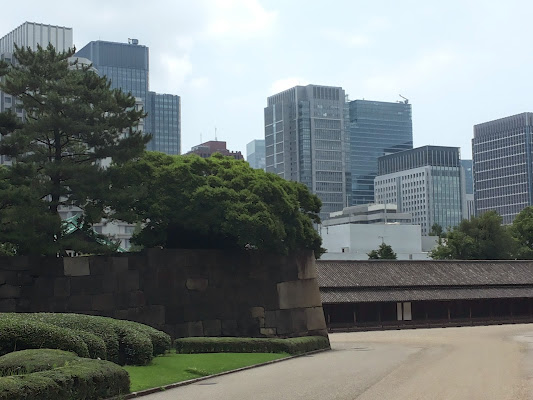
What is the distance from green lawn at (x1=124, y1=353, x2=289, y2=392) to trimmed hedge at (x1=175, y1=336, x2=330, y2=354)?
600mm

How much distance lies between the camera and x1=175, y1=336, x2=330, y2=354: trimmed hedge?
3291 cm

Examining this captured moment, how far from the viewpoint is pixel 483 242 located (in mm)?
94062

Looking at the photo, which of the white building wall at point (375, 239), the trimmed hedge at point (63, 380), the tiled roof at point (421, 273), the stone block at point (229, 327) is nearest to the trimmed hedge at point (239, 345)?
the stone block at point (229, 327)

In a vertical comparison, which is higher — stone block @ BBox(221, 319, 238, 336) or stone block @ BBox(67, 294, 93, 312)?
stone block @ BBox(67, 294, 93, 312)

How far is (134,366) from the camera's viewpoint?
26594mm

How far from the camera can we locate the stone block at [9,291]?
1225 inches

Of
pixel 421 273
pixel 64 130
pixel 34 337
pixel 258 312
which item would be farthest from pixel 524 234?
pixel 34 337

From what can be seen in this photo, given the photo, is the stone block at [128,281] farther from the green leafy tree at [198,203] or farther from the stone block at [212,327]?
the stone block at [212,327]

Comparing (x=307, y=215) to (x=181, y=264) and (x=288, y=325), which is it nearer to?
(x=288, y=325)

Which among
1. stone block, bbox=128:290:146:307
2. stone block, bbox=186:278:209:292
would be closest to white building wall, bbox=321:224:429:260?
stone block, bbox=186:278:209:292

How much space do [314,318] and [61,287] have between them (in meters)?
14.6

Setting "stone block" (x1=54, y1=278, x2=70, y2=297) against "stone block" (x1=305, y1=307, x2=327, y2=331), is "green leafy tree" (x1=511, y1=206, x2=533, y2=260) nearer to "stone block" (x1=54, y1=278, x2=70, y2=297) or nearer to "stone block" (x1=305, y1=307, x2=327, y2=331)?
"stone block" (x1=305, y1=307, x2=327, y2=331)

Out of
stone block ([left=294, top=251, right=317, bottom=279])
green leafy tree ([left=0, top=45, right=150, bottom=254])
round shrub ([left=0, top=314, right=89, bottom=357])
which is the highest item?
green leafy tree ([left=0, top=45, right=150, bottom=254])

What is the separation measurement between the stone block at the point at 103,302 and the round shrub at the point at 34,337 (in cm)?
919
